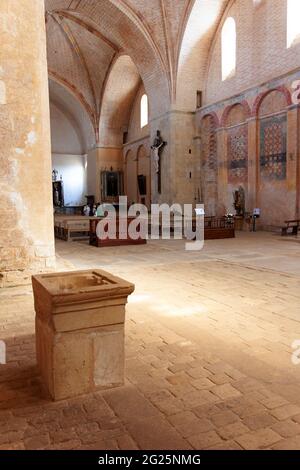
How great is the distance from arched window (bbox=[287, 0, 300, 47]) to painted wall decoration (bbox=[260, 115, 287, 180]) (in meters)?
2.75

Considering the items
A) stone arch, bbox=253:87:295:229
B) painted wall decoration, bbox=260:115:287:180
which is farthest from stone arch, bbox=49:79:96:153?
painted wall decoration, bbox=260:115:287:180

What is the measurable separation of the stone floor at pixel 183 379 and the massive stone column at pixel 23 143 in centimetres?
63

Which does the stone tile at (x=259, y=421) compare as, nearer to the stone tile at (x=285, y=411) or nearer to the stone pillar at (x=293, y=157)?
the stone tile at (x=285, y=411)

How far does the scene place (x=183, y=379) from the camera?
3178 millimetres

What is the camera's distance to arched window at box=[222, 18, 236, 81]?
1823 centimetres

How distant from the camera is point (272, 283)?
262 inches

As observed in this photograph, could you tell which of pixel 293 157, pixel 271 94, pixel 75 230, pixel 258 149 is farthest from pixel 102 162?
pixel 293 157

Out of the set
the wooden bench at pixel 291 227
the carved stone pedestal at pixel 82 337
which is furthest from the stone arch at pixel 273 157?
the carved stone pedestal at pixel 82 337

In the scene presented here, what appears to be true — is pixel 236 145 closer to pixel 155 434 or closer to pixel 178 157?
pixel 178 157

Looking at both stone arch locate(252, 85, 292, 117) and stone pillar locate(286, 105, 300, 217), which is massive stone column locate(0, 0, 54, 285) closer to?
stone pillar locate(286, 105, 300, 217)

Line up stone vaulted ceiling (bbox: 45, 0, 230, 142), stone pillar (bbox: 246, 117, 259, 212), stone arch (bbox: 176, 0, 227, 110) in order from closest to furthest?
stone pillar (bbox: 246, 117, 259, 212) < stone arch (bbox: 176, 0, 227, 110) < stone vaulted ceiling (bbox: 45, 0, 230, 142)

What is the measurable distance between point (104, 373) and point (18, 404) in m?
0.63
